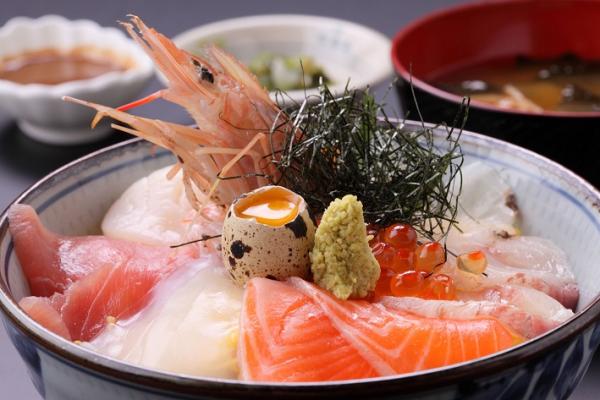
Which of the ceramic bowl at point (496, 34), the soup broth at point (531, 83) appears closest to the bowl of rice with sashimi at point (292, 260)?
the soup broth at point (531, 83)

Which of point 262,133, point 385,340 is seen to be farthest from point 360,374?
point 262,133

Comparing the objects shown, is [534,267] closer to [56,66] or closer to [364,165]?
[364,165]

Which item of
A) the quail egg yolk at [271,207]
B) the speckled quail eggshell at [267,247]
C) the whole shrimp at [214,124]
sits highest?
the whole shrimp at [214,124]

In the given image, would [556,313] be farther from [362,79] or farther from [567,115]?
[362,79]

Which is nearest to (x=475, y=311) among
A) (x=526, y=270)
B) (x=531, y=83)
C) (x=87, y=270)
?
(x=526, y=270)

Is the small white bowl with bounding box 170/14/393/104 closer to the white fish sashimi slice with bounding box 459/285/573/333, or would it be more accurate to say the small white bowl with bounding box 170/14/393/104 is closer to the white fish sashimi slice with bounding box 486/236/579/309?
the white fish sashimi slice with bounding box 486/236/579/309

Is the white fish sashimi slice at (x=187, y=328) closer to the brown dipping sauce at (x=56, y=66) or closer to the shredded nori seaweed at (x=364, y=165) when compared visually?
the shredded nori seaweed at (x=364, y=165)

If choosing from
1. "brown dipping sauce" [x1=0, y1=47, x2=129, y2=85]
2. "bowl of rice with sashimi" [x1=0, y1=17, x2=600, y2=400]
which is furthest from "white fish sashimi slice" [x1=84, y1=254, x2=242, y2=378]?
"brown dipping sauce" [x1=0, y1=47, x2=129, y2=85]
